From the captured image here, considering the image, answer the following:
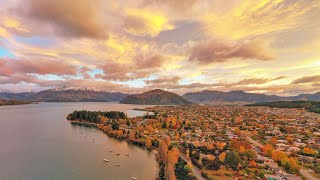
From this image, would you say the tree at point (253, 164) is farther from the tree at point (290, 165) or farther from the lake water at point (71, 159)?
the lake water at point (71, 159)

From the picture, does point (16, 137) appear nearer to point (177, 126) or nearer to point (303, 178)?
point (177, 126)

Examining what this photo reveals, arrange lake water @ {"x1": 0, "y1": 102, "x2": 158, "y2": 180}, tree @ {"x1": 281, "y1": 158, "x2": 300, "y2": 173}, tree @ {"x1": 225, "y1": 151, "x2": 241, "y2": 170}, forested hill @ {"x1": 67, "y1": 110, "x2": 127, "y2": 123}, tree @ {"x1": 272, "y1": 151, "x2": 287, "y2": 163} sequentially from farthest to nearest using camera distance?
forested hill @ {"x1": 67, "y1": 110, "x2": 127, "y2": 123} < tree @ {"x1": 272, "y1": 151, "x2": 287, "y2": 163} < tree @ {"x1": 225, "y1": 151, "x2": 241, "y2": 170} < lake water @ {"x1": 0, "y1": 102, "x2": 158, "y2": 180} < tree @ {"x1": 281, "y1": 158, "x2": 300, "y2": 173}

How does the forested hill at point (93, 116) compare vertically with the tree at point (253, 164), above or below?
above

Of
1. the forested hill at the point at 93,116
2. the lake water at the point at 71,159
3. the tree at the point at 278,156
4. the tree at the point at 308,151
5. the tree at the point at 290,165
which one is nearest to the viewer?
the tree at the point at 290,165

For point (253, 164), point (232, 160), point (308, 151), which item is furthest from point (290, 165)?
point (308, 151)

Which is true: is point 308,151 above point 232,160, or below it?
below

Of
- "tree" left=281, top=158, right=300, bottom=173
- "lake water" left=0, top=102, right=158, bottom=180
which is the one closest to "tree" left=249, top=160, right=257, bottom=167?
"tree" left=281, top=158, right=300, bottom=173

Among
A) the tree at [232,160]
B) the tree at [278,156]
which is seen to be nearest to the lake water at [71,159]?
the tree at [232,160]

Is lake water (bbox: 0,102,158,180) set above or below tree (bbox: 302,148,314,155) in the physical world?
below

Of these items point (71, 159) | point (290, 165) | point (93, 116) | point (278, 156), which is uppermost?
point (93, 116)

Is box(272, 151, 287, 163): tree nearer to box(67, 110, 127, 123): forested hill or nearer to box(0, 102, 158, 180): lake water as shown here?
box(0, 102, 158, 180): lake water

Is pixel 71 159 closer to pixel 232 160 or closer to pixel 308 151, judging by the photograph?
pixel 232 160

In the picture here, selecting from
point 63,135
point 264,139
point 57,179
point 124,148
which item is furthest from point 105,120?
point 264,139
